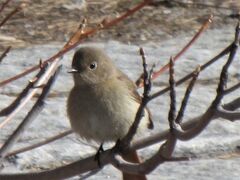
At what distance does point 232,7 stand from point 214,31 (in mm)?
551

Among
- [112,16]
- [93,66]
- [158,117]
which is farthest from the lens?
[112,16]

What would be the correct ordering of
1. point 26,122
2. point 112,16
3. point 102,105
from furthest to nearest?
point 112,16, point 102,105, point 26,122

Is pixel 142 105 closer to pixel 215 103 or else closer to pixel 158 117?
pixel 215 103

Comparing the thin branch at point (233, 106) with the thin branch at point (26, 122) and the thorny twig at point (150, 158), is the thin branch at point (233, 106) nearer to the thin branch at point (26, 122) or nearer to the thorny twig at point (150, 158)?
the thorny twig at point (150, 158)

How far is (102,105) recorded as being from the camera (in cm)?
448

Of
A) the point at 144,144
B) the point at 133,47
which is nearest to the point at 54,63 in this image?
the point at 144,144

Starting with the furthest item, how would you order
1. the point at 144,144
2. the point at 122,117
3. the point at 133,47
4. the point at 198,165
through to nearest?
the point at 133,47 → the point at 198,165 → the point at 122,117 → the point at 144,144

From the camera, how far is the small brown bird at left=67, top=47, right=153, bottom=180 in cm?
444

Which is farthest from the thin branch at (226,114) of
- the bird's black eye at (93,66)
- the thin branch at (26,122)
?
the bird's black eye at (93,66)

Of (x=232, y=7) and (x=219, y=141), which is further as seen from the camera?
(x=232, y=7)

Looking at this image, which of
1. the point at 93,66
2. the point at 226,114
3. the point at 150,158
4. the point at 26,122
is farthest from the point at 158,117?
the point at 226,114

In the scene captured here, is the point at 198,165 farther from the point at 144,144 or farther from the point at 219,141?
the point at 144,144

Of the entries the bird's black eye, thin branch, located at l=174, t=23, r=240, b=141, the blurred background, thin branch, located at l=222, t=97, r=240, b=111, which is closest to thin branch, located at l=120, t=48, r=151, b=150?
thin branch, located at l=174, t=23, r=240, b=141

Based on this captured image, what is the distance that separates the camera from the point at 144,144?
3002 mm
